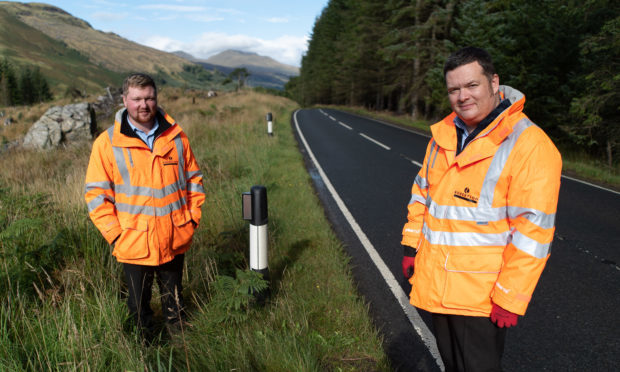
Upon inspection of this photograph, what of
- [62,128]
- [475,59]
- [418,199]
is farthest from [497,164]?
[62,128]

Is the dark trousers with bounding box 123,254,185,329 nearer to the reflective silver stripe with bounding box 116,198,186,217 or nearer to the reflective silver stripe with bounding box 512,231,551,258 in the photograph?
the reflective silver stripe with bounding box 116,198,186,217

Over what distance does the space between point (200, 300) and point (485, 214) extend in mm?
2631

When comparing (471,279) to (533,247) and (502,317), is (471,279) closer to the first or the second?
(502,317)

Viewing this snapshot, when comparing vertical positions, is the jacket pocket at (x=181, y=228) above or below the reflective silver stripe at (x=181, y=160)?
below

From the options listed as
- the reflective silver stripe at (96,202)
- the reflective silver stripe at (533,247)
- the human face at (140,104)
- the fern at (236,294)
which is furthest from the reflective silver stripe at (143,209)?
the reflective silver stripe at (533,247)

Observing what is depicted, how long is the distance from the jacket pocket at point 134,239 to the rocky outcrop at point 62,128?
10303 millimetres

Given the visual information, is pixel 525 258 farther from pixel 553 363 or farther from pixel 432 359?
pixel 553 363

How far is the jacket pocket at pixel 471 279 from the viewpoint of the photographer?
1691 mm

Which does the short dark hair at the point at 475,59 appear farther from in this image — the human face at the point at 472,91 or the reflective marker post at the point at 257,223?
the reflective marker post at the point at 257,223

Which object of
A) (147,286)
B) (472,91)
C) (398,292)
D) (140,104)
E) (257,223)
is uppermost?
(472,91)

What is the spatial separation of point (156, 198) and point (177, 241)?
0.38 metres

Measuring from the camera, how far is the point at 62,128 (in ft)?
37.3

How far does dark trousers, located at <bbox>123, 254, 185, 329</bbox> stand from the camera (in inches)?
104

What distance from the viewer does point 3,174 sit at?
6.87 metres
